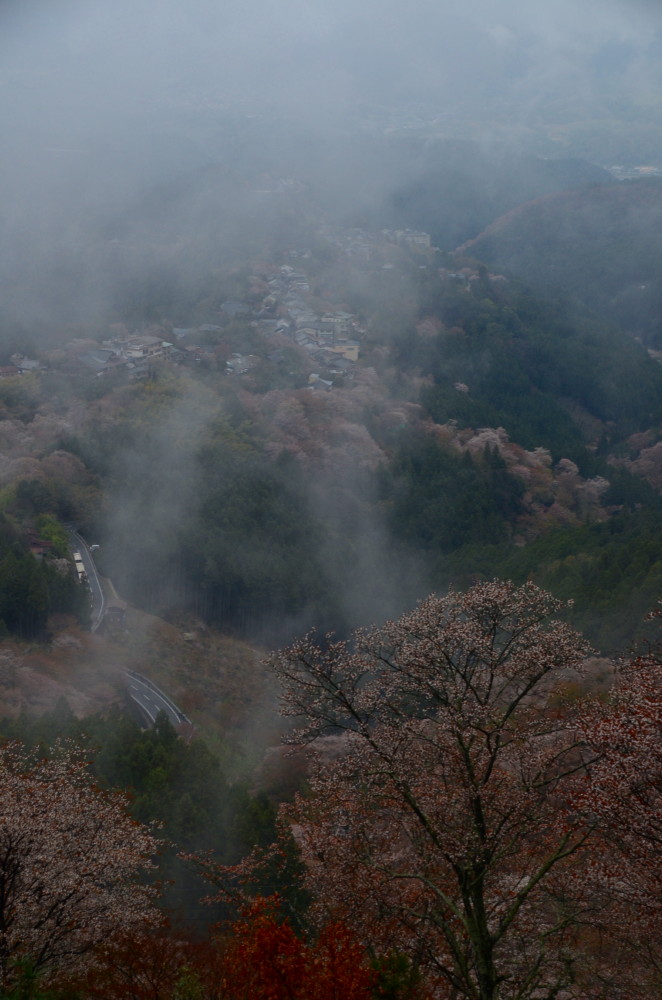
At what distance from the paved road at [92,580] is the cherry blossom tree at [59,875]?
1815cm

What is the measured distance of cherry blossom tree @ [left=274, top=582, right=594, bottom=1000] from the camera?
6078 millimetres

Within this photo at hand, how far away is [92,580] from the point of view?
2881 cm

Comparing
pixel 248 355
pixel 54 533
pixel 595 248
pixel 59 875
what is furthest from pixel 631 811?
pixel 595 248

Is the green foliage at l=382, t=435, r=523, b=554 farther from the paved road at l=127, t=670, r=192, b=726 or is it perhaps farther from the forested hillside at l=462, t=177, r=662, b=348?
the forested hillside at l=462, t=177, r=662, b=348

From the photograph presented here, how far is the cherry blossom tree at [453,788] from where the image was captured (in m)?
6.08

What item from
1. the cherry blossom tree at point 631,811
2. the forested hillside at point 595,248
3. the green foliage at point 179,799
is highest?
the forested hillside at point 595,248

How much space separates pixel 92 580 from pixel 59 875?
74.0ft

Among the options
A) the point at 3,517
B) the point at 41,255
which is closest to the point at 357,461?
the point at 3,517

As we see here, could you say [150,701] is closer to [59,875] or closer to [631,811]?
[59,875]

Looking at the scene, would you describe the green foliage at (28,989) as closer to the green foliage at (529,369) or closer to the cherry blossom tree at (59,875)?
the cherry blossom tree at (59,875)

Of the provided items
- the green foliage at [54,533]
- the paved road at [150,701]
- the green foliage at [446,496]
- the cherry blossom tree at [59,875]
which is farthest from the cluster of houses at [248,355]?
the cherry blossom tree at [59,875]

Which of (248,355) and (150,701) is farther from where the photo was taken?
(248,355)

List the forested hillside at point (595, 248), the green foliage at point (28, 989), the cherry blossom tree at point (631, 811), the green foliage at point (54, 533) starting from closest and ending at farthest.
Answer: the cherry blossom tree at point (631, 811)
the green foliage at point (28, 989)
the green foliage at point (54, 533)
the forested hillside at point (595, 248)

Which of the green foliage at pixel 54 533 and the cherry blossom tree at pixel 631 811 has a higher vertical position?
the green foliage at pixel 54 533
